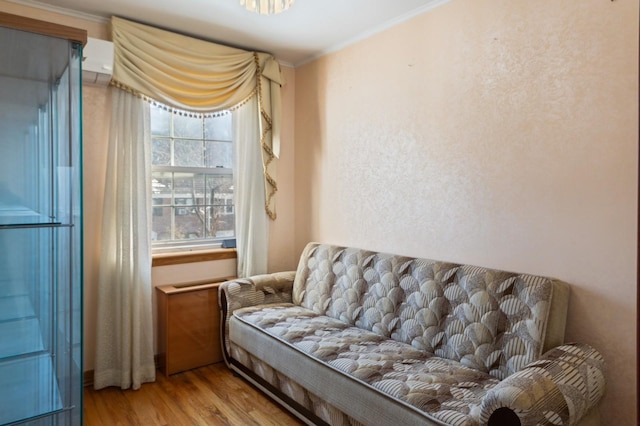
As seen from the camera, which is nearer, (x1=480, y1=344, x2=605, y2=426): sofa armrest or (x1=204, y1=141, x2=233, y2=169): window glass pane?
(x1=480, y1=344, x2=605, y2=426): sofa armrest

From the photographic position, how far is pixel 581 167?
6.69 ft

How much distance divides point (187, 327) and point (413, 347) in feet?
5.61

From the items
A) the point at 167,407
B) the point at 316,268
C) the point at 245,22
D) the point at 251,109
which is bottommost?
the point at 167,407

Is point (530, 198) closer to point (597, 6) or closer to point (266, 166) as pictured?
point (597, 6)

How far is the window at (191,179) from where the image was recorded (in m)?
3.39

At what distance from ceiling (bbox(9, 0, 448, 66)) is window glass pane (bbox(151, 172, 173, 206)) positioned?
1.13 m

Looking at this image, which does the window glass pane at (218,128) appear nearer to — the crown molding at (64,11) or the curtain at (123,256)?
the curtain at (123,256)

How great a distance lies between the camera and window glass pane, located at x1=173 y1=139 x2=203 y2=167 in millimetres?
3469

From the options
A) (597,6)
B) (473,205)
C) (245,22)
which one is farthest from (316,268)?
(597,6)

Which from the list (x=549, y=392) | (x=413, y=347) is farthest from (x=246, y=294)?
(x=549, y=392)

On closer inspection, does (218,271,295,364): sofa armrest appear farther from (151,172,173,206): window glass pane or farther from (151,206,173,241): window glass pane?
(151,172,173,206): window glass pane

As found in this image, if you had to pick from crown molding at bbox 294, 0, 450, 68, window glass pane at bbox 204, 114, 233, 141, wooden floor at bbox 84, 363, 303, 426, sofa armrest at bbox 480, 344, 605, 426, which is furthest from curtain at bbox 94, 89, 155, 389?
sofa armrest at bbox 480, 344, 605, 426

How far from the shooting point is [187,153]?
11.5 feet

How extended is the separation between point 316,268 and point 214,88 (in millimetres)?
1657
